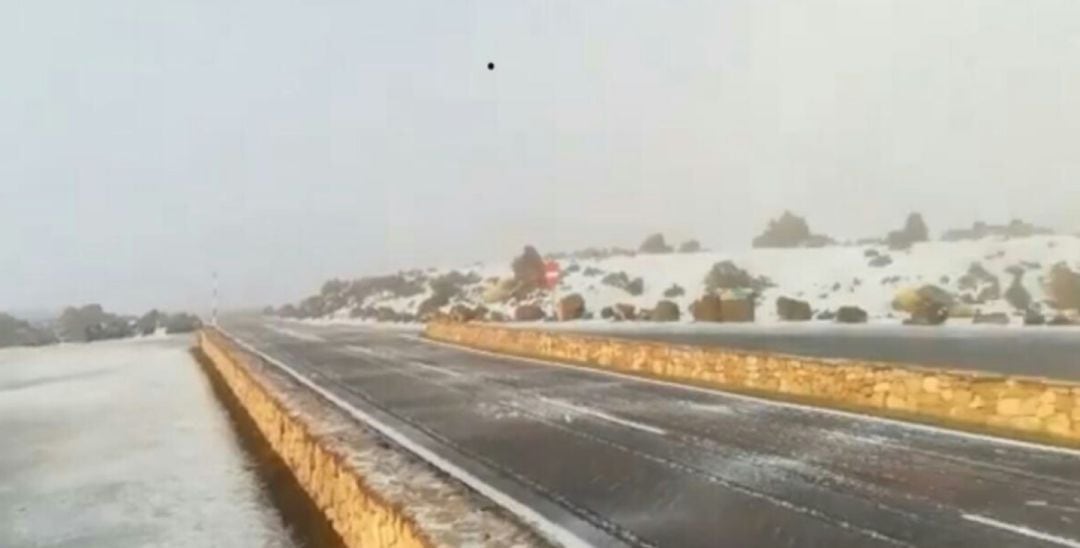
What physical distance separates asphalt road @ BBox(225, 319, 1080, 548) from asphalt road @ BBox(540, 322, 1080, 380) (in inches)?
245

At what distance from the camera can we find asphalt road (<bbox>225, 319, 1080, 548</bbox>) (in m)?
9.94

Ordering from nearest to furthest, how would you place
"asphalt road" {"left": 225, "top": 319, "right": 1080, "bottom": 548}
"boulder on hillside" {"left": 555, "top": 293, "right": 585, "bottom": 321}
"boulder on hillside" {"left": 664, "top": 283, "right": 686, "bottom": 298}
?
"asphalt road" {"left": 225, "top": 319, "right": 1080, "bottom": 548}, "boulder on hillside" {"left": 555, "top": 293, "right": 585, "bottom": 321}, "boulder on hillside" {"left": 664, "top": 283, "right": 686, "bottom": 298}

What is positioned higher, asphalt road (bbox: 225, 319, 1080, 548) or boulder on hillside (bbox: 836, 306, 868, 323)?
boulder on hillside (bbox: 836, 306, 868, 323)

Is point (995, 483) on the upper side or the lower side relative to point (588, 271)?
lower

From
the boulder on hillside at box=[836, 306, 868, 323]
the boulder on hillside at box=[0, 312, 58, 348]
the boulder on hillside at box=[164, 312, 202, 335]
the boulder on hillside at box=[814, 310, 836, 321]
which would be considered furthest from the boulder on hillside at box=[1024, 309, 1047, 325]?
the boulder on hillside at box=[0, 312, 58, 348]

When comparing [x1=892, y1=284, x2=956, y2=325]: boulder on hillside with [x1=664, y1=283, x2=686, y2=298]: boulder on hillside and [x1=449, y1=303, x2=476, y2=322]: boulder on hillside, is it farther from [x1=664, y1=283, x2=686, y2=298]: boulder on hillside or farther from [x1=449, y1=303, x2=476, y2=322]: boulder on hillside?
[x1=449, y1=303, x2=476, y2=322]: boulder on hillside

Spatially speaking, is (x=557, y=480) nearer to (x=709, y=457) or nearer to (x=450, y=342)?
(x=709, y=457)

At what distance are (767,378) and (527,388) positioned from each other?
602 centimetres

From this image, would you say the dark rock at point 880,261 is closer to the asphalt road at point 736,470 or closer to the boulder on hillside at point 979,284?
the boulder on hillside at point 979,284

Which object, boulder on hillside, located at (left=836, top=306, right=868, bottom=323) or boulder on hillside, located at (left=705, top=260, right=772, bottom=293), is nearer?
boulder on hillside, located at (left=836, top=306, right=868, bottom=323)

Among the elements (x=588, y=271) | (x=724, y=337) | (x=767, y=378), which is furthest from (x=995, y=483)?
(x=588, y=271)

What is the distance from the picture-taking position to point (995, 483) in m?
11.8

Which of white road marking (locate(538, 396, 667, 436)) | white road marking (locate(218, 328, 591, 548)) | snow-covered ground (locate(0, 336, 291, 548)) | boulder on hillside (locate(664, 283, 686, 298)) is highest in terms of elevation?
boulder on hillside (locate(664, 283, 686, 298))

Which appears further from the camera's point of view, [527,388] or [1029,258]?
[1029,258]
